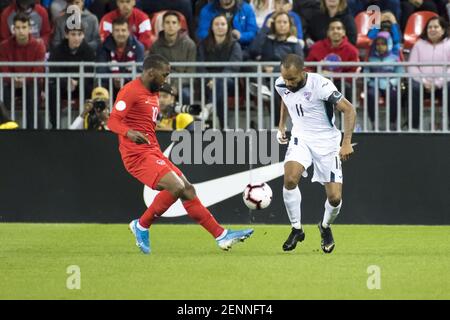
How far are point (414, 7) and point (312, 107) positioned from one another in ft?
22.8

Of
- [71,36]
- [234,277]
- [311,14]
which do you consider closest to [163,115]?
[71,36]

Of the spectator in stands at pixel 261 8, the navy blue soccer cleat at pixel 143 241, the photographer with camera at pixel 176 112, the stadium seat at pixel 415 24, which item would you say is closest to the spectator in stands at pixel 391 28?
the stadium seat at pixel 415 24

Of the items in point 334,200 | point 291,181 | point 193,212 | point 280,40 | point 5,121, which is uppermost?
point 280,40

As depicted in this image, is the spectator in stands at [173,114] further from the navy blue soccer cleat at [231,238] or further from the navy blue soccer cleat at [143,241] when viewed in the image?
the navy blue soccer cleat at [231,238]

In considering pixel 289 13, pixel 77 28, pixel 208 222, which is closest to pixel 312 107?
pixel 208 222

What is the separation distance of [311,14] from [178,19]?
7.88 feet

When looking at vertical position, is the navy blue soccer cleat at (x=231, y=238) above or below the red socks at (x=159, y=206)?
below

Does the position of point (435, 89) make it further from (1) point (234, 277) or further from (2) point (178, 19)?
(1) point (234, 277)

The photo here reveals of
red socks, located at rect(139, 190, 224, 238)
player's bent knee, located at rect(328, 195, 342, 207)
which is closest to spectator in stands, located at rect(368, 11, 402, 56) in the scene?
player's bent knee, located at rect(328, 195, 342, 207)

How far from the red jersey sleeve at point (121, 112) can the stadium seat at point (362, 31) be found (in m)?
6.84

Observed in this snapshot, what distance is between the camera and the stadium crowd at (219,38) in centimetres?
1766

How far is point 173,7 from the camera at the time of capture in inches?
798

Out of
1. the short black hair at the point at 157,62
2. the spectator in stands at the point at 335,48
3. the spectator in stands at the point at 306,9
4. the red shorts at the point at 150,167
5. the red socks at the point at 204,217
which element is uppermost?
the spectator in stands at the point at 306,9

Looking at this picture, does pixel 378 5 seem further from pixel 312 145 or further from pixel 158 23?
pixel 312 145
